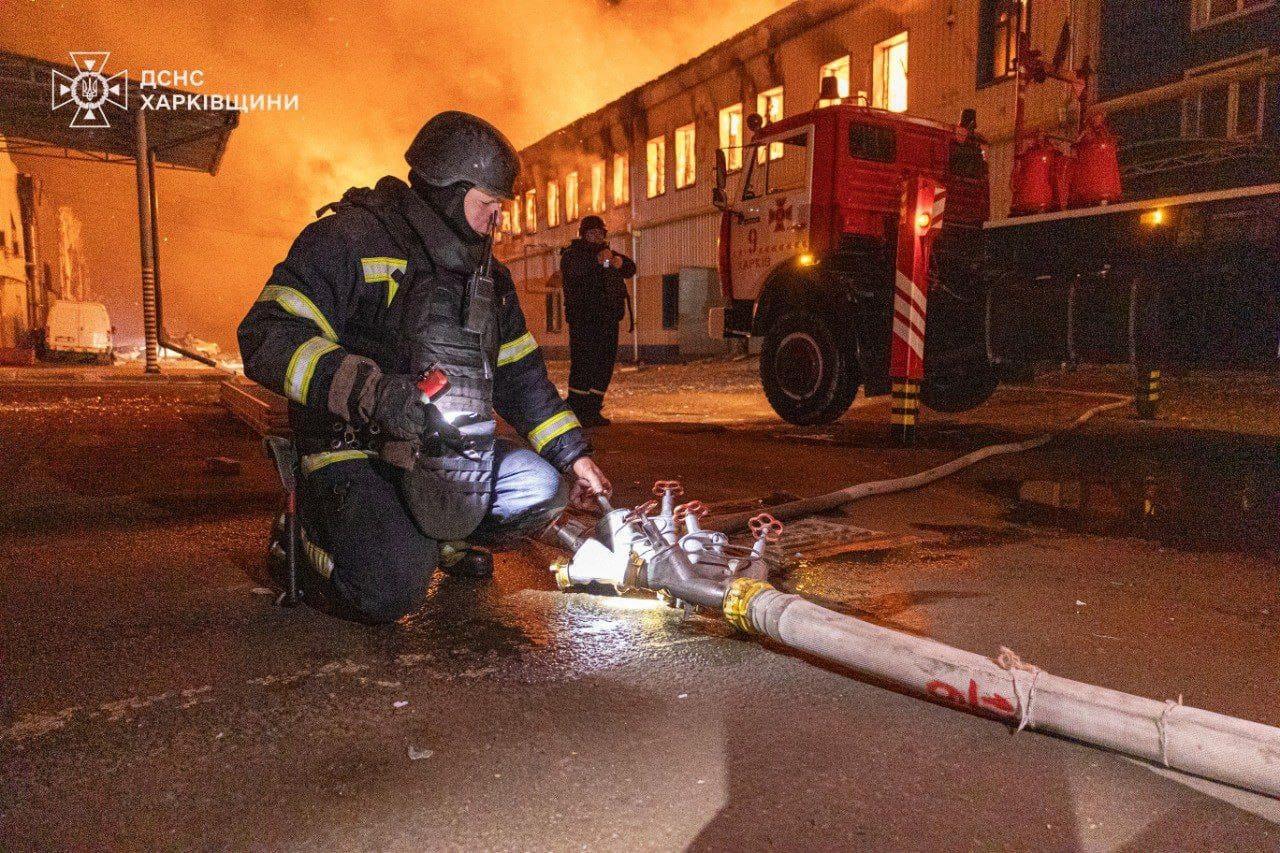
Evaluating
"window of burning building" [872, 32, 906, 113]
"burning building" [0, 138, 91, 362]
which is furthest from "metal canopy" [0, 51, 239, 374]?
"window of burning building" [872, 32, 906, 113]

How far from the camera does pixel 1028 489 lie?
183 inches

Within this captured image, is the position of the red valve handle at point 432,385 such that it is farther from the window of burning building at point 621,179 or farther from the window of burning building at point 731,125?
the window of burning building at point 621,179

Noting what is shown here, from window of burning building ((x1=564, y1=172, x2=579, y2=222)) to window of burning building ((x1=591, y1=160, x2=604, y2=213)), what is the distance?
1332mm

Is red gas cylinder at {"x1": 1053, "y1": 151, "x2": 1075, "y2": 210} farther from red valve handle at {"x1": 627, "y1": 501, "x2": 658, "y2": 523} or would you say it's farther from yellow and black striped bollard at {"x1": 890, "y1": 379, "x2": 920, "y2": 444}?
red valve handle at {"x1": 627, "y1": 501, "x2": 658, "y2": 523}

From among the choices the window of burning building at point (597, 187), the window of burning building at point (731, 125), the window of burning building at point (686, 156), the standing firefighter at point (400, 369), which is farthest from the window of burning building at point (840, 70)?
the standing firefighter at point (400, 369)

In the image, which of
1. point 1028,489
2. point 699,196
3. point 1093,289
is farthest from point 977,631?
point 699,196

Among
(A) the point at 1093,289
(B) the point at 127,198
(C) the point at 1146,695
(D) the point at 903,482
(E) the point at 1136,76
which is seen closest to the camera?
(C) the point at 1146,695

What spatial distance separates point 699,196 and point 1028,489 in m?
16.4

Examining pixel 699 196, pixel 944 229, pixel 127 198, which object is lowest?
pixel 944 229

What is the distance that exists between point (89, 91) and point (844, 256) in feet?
47.2

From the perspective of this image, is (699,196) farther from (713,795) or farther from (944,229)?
(713,795)

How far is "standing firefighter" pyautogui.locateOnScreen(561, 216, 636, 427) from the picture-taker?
304 inches

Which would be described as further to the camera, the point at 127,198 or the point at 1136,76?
the point at 127,198

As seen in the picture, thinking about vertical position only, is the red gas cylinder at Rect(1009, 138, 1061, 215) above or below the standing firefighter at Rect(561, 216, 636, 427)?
above
